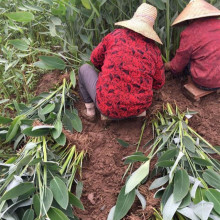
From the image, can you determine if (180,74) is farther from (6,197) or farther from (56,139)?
(6,197)

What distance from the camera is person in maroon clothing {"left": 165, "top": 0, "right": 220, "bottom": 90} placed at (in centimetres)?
143

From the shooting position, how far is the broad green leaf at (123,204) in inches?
39.2

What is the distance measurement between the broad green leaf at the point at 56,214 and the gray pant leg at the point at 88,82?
2.15 ft

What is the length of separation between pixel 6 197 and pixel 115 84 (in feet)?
2.17

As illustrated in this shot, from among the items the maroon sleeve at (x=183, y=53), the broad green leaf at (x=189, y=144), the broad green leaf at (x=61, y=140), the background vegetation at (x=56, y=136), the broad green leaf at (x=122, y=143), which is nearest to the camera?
the background vegetation at (x=56, y=136)

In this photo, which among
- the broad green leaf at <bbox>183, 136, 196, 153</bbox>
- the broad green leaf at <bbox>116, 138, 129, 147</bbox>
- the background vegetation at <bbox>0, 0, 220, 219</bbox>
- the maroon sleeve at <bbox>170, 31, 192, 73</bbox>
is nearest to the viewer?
the background vegetation at <bbox>0, 0, 220, 219</bbox>

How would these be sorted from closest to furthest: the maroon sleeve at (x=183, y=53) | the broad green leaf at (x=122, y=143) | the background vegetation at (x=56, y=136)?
the background vegetation at (x=56, y=136) → the broad green leaf at (x=122, y=143) → the maroon sleeve at (x=183, y=53)

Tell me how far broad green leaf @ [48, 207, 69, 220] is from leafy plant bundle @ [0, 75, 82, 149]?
1.05 feet

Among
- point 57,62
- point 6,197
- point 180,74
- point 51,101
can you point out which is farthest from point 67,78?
point 6,197

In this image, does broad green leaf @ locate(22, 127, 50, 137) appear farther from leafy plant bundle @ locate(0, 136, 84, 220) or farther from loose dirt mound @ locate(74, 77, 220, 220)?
loose dirt mound @ locate(74, 77, 220, 220)

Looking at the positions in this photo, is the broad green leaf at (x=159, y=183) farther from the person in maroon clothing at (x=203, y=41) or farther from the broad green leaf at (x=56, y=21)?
the broad green leaf at (x=56, y=21)

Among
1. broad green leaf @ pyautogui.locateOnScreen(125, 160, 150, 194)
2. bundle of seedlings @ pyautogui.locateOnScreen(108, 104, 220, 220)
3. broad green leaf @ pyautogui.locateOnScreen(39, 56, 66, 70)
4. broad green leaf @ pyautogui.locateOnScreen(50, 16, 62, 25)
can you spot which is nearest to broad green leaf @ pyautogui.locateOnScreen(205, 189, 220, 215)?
bundle of seedlings @ pyautogui.locateOnScreen(108, 104, 220, 220)

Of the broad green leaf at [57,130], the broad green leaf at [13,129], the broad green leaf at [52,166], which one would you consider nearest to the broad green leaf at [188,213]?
the broad green leaf at [52,166]

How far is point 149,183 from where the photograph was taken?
114 cm
